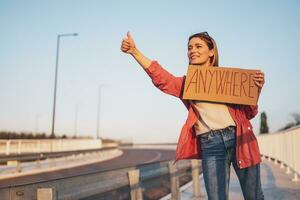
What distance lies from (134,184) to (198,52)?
8.30ft

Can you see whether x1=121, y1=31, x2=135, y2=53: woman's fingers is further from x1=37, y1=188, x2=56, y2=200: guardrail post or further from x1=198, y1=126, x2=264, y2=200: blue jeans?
x1=37, y1=188, x2=56, y2=200: guardrail post

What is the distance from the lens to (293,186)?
11.4 m

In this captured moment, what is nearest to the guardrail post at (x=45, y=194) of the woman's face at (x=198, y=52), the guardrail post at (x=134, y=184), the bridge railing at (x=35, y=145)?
the woman's face at (x=198, y=52)

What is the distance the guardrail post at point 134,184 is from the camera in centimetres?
617

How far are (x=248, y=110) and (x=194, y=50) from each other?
721 mm

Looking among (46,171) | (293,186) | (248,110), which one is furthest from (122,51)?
(46,171)

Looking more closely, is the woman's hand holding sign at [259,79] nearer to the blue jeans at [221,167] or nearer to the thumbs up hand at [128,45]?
the blue jeans at [221,167]

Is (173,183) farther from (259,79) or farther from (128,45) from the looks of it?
(128,45)

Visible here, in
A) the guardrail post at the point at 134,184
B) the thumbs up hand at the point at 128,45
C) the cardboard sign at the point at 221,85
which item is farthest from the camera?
the guardrail post at the point at 134,184

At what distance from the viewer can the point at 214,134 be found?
3930 millimetres

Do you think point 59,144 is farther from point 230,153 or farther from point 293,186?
point 230,153

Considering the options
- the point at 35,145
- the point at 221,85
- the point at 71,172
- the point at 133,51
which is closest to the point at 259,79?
the point at 221,85

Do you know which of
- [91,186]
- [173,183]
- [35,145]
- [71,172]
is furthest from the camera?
[35,145]

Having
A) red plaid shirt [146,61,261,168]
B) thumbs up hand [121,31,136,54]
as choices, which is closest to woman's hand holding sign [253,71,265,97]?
red plaid shirt [146,61,261,168]
